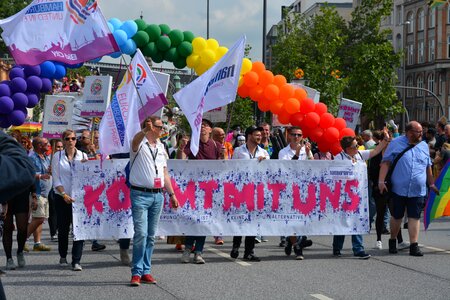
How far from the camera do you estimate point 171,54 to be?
15164mm

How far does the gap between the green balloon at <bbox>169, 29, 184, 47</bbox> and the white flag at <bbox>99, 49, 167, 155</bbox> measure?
332 cm

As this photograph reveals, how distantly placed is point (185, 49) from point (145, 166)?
17.6 feet

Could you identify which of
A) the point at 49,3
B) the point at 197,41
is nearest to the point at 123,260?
the point at 49,3

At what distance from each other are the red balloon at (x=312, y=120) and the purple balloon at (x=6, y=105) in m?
5.26

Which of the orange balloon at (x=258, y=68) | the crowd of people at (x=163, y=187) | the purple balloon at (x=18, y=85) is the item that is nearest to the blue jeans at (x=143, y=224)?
the crowd of people at (x=163, y=187)

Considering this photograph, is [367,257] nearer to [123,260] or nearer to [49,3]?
[123,260]

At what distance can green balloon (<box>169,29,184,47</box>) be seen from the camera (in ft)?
49.6

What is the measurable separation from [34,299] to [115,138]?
2.95 meters

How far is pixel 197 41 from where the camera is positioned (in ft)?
49.4

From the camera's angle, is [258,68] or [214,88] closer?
[214,88]

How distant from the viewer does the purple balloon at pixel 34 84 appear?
15.4 metres

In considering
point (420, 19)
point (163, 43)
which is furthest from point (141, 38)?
point (420, 19)

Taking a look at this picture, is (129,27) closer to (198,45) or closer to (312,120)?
(198,45)

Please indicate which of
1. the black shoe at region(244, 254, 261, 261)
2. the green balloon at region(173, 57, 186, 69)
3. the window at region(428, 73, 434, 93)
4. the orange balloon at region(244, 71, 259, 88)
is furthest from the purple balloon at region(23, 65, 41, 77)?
the window at region(428, 73, 434, 93)
